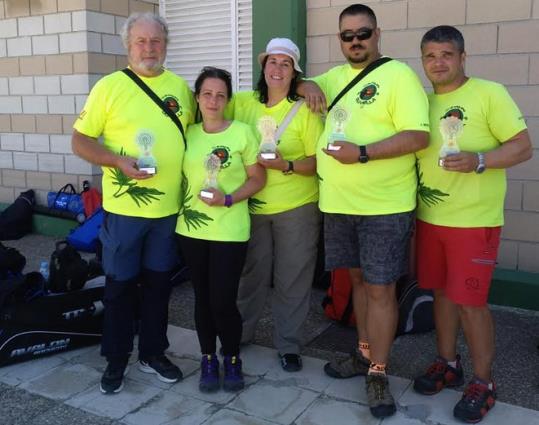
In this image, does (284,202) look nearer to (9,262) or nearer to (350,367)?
(350,367)

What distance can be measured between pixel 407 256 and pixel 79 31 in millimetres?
4634

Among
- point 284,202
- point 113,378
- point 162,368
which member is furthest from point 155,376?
point 284,202

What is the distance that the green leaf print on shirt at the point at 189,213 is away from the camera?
2.98 meters

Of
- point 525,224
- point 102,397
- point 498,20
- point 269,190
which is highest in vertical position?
point 498,20

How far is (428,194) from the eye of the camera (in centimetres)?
289

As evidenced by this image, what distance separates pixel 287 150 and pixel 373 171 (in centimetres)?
55

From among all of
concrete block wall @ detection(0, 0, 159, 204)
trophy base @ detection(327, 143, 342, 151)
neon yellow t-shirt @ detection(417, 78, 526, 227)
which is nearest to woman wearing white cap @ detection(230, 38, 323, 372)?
trophy base @ detection(327, 143, 342, 151)

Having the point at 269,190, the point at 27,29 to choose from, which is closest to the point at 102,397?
the point at 269,190

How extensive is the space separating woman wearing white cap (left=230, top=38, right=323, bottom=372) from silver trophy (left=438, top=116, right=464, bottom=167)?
757 millimetres

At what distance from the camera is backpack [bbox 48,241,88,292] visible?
3771 millimetres

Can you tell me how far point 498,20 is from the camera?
4344 millimetres

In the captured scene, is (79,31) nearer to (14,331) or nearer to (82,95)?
(82,95)

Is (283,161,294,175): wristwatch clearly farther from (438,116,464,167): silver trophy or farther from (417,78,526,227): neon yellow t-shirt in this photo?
(438,116,464,167): silver trophy

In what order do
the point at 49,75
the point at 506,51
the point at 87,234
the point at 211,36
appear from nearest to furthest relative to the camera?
the point at 506,51 → the point at 87,234 → the point at 211,36 → the point at 49,75
